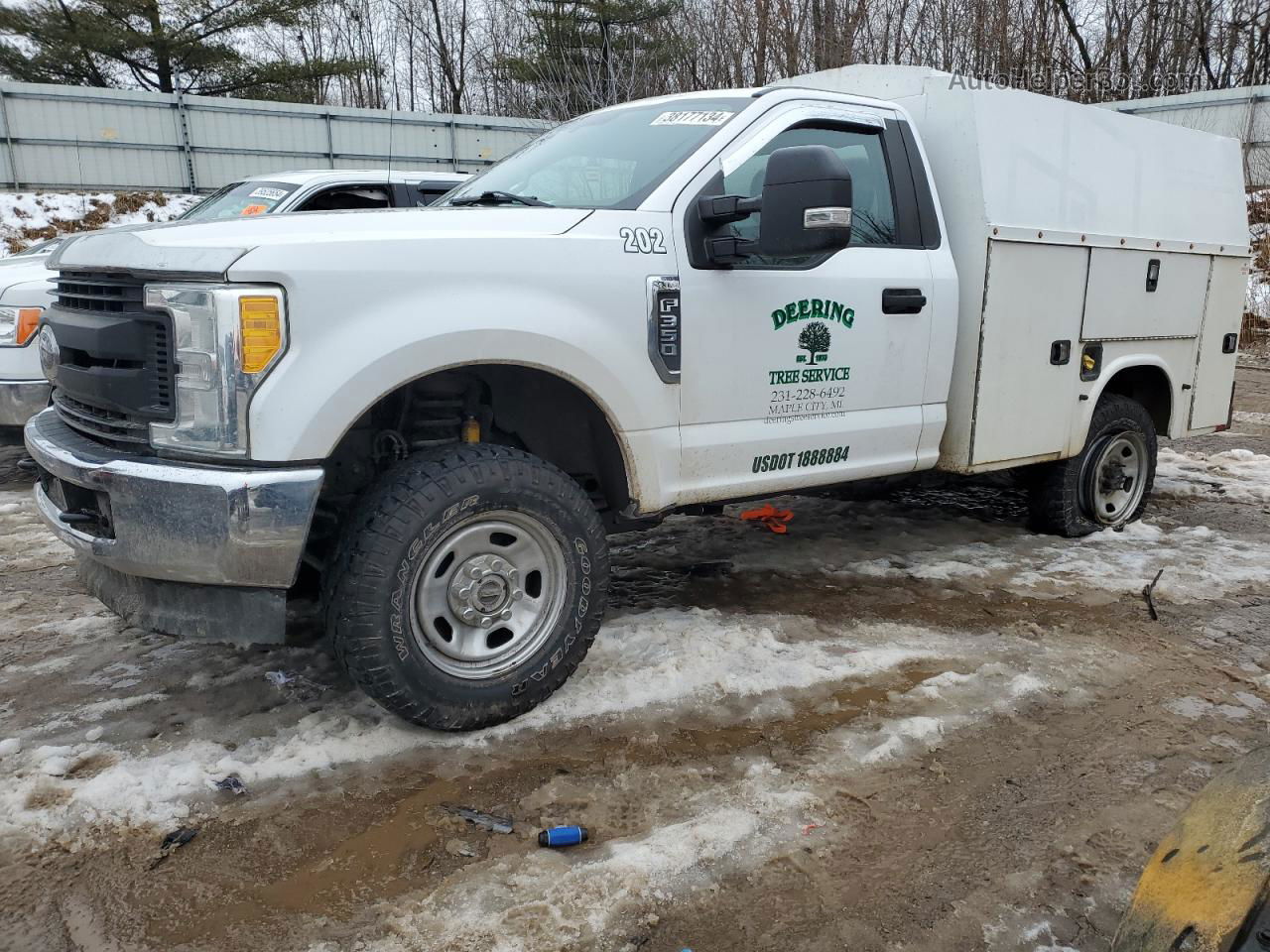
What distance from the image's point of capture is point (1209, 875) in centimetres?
181

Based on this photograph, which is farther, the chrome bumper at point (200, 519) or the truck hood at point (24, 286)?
the truck hood at point (24, 286)

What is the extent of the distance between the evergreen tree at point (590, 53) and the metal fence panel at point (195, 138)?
130cm

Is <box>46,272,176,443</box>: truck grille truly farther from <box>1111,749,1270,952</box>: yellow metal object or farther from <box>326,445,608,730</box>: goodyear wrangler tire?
<box>1111,749,1270,952</box>: yellow metal object

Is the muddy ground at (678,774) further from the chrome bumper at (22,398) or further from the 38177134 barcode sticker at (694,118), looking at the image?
the 38177134 barcode sticker at (694,118)

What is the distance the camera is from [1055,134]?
15.6ft

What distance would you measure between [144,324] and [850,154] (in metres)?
2.90

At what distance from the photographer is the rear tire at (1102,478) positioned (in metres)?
5.34

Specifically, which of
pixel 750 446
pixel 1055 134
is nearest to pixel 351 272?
pixel 750 446

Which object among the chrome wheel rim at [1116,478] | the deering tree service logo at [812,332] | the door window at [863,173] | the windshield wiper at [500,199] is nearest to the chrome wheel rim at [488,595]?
the deering tree service logo at [812,332]

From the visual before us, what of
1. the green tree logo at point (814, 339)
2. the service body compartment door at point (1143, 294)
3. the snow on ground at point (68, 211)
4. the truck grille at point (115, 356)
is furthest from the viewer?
the snow on ground at point (68, 211)

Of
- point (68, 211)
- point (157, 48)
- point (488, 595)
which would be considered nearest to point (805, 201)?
point (488, 595)

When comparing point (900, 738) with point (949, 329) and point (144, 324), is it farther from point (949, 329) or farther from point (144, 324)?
point (144, 324)
